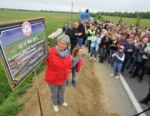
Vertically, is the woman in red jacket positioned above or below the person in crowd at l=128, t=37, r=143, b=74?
above

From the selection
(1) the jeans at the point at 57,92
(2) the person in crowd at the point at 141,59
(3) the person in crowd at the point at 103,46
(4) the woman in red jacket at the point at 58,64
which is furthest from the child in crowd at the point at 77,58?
(3) the person in crowd at the point at 103,46

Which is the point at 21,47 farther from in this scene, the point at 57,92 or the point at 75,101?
the point at 75,101

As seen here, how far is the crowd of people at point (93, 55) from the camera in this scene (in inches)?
199

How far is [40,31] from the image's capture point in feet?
14.4

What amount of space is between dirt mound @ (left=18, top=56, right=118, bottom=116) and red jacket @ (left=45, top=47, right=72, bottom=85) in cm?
108

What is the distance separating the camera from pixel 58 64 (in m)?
5.05

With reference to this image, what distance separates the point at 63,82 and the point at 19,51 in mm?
2110

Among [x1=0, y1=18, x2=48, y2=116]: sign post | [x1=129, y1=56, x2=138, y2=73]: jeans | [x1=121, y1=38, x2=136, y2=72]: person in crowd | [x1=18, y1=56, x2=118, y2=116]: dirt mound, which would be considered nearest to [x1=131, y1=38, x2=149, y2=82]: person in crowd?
[x1=129, y1=56, x2=138, y2=73]: jeans

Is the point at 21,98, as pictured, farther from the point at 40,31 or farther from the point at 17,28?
the point at 17,28

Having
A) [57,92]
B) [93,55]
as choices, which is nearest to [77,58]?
[57,92]

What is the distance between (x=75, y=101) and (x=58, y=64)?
2.12m

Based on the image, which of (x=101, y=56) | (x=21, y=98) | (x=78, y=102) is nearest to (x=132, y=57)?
(x=101, y=56)

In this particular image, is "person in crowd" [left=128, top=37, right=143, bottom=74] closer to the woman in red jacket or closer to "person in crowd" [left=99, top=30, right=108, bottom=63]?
"person in crowd" [left=99, top=30, right=108, bottom=63]

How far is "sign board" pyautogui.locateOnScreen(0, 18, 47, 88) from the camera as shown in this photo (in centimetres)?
324
